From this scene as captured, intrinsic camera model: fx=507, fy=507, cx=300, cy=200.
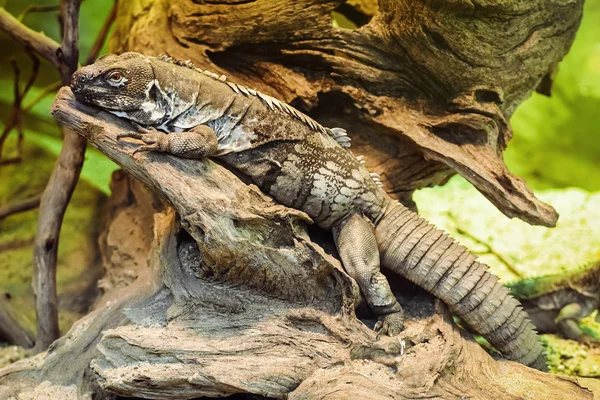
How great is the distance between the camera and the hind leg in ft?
12.8

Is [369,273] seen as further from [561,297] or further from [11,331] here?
[11,331]

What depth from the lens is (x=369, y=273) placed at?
3.89 m

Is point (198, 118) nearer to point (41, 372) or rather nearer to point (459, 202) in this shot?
point (41, 372)

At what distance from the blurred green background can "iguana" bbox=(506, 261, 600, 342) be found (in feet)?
1.73

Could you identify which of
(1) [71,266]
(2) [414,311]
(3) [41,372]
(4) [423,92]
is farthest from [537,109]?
(3) [41,372]

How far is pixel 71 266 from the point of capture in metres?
5.81

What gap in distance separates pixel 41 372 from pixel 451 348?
3.15 m

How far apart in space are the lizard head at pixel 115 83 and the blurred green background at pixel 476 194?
3.03 metres

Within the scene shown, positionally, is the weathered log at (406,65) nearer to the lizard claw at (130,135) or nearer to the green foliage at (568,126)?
the lizard claw at (130,135)

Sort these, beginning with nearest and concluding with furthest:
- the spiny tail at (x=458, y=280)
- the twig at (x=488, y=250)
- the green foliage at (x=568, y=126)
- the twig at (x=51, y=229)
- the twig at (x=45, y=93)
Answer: the spiny tail at (x=458, y=280) → the twig at (x=51, y=229) → the twig at (x=45, y=93) → the twig at (x=488, y=250) → the green foliage at (x=568, y=126)

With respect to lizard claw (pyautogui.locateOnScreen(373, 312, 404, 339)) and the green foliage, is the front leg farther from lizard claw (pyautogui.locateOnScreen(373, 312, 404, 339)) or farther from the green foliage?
the green foliage

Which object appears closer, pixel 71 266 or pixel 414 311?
pixel 414 311

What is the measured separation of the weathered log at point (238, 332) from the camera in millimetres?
3365

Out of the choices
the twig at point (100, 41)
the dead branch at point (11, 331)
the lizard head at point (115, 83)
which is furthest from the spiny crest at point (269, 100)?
the dead branch at point (11, 331)
